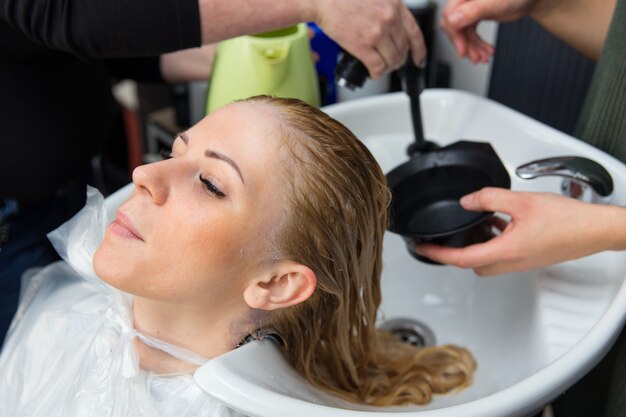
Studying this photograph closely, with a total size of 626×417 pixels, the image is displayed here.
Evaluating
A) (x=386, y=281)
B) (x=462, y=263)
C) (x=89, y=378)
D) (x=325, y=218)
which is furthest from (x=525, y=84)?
(x=89, y=378)

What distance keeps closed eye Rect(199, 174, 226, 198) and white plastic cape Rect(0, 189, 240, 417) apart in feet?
0.74

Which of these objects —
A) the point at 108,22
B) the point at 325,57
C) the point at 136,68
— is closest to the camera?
the point at 108,22

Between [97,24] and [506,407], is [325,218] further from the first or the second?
[97,24]

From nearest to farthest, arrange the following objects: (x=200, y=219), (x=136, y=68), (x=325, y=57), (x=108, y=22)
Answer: (x=200, y=219) < (x=108, y=22) < (x=136, y=68) < (x=325, y=57)

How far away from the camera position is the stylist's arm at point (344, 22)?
0.82 meters

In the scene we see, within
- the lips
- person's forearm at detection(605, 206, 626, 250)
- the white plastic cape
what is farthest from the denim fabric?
person's forearm at detection(605, 206, 626, 250)

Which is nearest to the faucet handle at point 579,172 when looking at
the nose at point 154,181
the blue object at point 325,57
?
the nose at point 154,181

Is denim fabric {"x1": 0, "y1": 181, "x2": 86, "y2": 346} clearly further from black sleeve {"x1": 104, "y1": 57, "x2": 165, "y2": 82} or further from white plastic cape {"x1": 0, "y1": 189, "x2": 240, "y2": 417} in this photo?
black sleeve {"x1": 104, "y1": 57, "x2": 165, "y2": 82}

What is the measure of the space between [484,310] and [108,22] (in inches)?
27.2

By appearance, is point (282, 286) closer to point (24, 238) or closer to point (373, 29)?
point (373, 29)

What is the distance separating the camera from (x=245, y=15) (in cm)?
83

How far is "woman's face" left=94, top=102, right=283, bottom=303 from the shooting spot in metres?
0.71

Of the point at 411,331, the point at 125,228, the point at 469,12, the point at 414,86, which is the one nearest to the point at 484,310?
the point at 411,331

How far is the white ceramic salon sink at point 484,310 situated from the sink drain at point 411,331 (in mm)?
12
